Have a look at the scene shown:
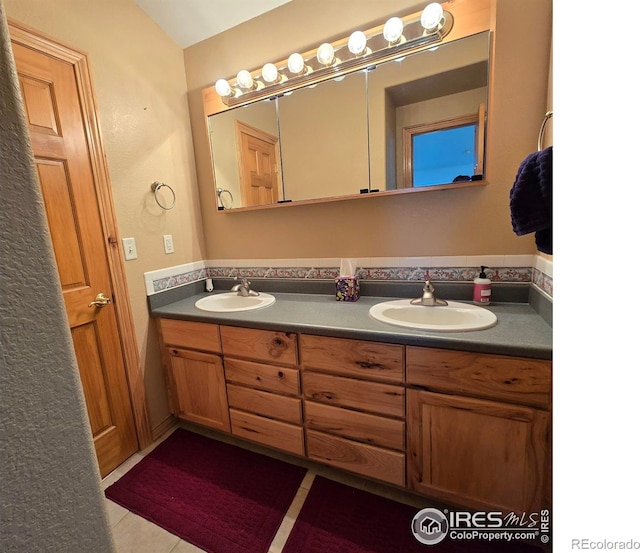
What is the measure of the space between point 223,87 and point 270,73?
315 mm

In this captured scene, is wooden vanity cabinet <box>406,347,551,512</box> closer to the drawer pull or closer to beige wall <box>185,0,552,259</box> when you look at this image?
the drawer pull

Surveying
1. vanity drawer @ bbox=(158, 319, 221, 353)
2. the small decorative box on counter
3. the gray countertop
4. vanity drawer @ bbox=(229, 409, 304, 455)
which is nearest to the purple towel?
the gray countertop

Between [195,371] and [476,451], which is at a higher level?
[195,371]

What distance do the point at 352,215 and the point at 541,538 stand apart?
160 centimetres

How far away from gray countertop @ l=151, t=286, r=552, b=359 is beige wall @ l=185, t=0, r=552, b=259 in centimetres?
31

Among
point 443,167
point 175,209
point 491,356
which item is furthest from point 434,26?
point 175,209

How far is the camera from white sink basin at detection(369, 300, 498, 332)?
1.26 m

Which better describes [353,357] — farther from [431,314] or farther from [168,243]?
[168,243]

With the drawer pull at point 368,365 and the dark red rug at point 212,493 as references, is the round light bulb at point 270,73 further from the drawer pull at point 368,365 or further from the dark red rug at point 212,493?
the dark red rug at point 212,493

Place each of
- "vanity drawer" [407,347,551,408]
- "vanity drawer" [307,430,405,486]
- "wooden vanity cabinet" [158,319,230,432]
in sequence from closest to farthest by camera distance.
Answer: "vanity drawer" [407,347,551,408] < "vanity drawer" [307,430,405,486] < "wooden vanity cabinet" [158,319,230,432]

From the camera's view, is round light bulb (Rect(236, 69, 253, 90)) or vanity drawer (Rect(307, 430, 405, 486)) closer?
vanity drawer (Rect(307, 430, 405, 486))

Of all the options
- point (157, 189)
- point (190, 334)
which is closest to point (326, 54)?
point (157, 189)

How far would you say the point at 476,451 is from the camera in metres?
1.09
